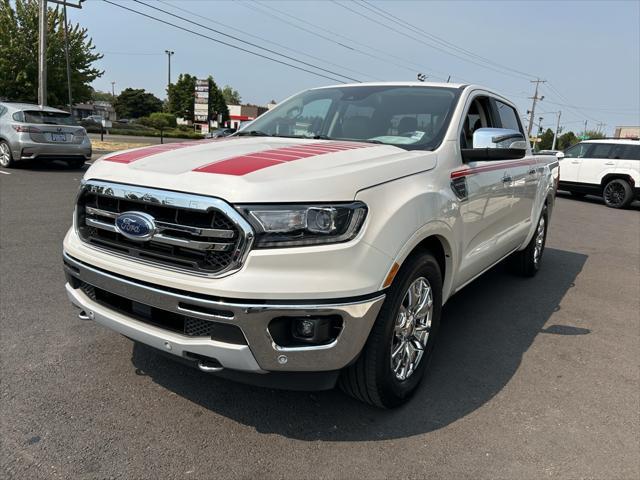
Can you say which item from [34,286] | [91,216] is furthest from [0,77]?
[91,216]

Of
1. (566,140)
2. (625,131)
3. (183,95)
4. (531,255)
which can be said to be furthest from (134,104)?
(531,255)

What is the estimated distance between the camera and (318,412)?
2785 mm

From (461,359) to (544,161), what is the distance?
9.43 ft

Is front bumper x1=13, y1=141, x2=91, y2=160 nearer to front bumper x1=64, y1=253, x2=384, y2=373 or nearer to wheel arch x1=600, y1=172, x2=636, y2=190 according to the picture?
front bumper x1=64, y1=253, x2=384, y2=373

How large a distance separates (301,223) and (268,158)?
1.75 ft

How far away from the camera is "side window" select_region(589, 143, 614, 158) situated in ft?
48.2

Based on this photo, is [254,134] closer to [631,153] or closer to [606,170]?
[606,170]

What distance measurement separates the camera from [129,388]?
2.91m

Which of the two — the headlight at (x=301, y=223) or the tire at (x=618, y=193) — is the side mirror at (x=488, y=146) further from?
the tire at (x=618, y=193)

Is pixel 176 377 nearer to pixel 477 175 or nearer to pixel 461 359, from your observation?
pixel 461 359

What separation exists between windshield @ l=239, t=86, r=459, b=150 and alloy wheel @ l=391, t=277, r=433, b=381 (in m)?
0.90

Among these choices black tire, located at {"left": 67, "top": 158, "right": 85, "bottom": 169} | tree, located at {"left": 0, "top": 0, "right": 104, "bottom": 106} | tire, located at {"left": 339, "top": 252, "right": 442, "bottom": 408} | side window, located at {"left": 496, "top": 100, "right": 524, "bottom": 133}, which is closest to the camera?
tire, located at {"left": 339, "top": 252, "right": 442, "bottom": 408}

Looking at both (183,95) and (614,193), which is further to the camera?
(183,95)

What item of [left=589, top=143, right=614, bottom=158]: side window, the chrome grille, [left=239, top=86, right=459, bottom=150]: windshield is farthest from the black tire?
[left=589, top=143, right=614, bottom=158]: side window
